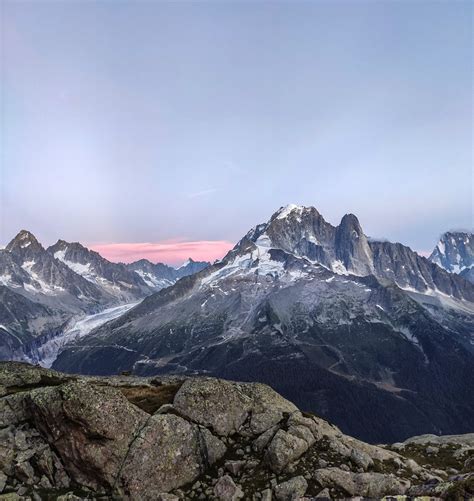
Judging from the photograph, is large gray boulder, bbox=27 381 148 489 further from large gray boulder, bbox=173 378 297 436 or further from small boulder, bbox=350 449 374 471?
small boulder, bbox=350 449 374 471

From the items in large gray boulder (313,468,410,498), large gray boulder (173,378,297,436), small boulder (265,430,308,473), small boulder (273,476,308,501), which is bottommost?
large gray boulder (313,468,410,498)

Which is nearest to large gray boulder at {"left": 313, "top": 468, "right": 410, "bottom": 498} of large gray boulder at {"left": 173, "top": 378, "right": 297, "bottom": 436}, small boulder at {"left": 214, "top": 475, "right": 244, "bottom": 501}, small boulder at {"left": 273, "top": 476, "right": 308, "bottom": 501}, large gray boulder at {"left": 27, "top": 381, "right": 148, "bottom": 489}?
small boulder at {"left": 273, "top": 476, "right": 308, "bottom": 501}

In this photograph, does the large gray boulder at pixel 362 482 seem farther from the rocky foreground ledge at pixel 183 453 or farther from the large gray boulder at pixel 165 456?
the large gray boulder at pixel 165 456

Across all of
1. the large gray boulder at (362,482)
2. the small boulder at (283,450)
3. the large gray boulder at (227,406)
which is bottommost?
the large gray boulder at (362,482)

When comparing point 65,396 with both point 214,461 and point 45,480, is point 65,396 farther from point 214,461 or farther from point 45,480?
point 214,461

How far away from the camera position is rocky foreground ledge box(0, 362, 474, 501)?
3253 centimetres

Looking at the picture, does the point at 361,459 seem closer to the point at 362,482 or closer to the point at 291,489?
the point at 362,482

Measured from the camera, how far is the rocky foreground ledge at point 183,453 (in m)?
32.5

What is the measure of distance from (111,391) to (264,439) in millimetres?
14963

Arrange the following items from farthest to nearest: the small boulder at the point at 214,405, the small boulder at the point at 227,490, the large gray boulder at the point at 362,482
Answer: the small boulder at the point at 214,405
the large gray boulder at the point at 362,482
the small boulder at the point at 227,490

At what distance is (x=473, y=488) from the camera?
25328 mm

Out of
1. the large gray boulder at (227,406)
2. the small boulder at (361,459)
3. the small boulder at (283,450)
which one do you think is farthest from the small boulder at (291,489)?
the large gray boulder at (227,406)

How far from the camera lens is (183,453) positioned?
35.1m

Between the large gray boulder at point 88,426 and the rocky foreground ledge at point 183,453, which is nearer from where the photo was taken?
the rocky foreground ledge at point 183,453
